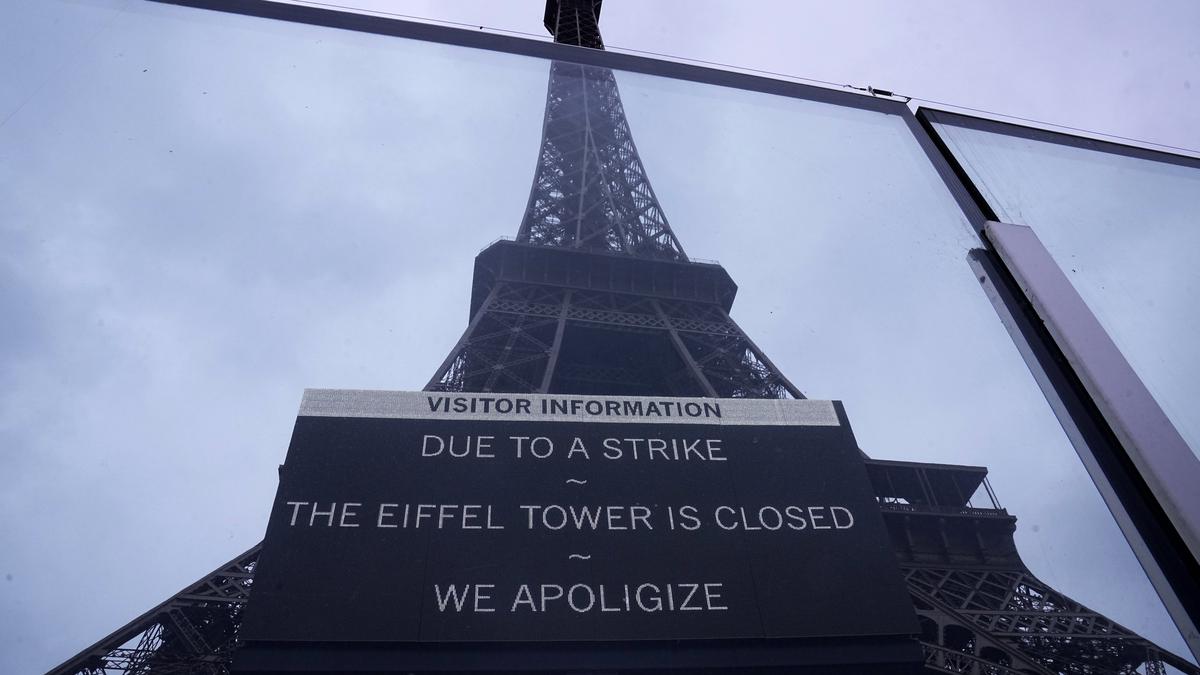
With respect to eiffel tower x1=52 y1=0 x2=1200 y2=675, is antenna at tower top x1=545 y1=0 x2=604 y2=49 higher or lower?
higher

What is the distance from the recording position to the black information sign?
717 cm

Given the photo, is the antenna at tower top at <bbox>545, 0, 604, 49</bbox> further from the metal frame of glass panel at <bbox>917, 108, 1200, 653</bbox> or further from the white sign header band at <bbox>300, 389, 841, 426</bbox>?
the metal frame of glass panel at <bbox>917, 108, 1200, 653</bbox>

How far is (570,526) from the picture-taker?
7.73 metres

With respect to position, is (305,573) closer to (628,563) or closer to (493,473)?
(493,473)

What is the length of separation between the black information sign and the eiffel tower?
57.6 inches

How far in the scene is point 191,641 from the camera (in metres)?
13.1

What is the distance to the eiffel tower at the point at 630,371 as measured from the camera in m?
12.8

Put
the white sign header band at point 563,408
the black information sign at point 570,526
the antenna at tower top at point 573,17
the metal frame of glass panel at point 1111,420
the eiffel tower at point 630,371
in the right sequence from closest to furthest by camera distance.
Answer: the metal frame of glass panel at point 1111,420 < the black information sign at point 570,526 < the white sign header band at point 563,408 < the eiffel tower at point 630,371 < the antenna at tower top at point 573,17

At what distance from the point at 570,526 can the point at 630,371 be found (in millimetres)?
14866

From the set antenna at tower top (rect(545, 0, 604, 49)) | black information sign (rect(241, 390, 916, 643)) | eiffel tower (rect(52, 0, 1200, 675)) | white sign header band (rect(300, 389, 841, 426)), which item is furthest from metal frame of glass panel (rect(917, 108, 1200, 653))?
antenna at tower top (rect(545, 0, 604, 49))

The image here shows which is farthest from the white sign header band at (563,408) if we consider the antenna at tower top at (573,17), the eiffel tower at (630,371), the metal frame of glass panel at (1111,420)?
the antenna at tower top at (573,17)

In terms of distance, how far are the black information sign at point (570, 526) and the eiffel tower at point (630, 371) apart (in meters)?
1.46

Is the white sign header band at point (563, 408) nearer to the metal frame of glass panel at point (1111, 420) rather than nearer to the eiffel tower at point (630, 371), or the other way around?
the eiffel tower at point (630, 371)

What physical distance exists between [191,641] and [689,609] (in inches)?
371
